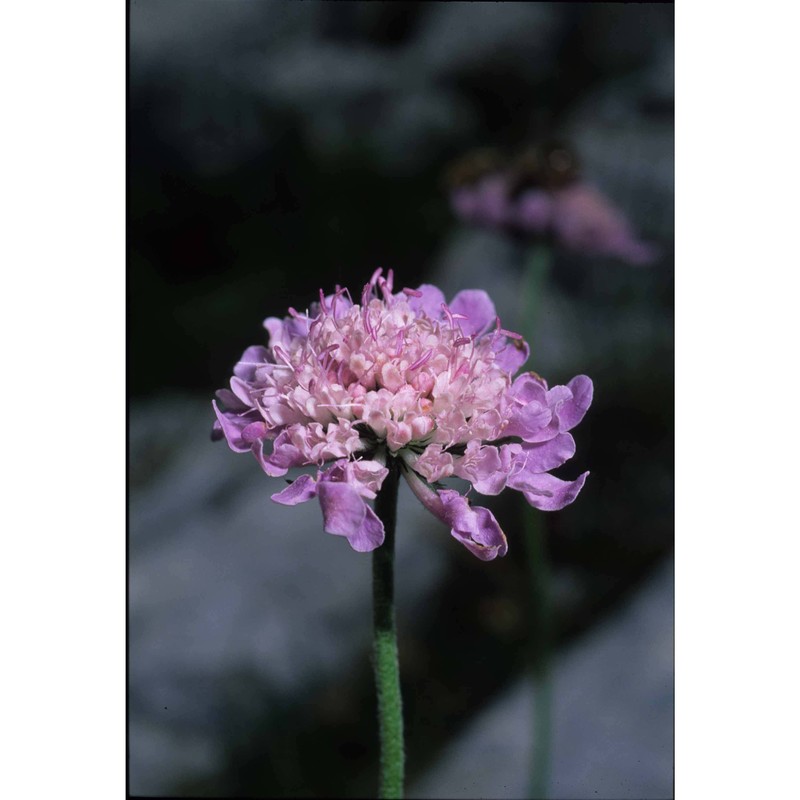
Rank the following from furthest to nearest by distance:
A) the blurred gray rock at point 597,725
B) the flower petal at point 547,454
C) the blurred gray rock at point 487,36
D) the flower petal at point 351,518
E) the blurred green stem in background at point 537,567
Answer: the blurred green stem in background at point 537,567 → the blurred gray rock at point 487,36 → the blurred gray rock at point 597,725 → the flower petal at point 547,454 → the flower petal at point 351,518

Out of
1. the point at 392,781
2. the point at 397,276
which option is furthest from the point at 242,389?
the point at 397,276

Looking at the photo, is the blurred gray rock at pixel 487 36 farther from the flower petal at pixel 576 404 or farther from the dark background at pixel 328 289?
the flower petal at pixel 576 404

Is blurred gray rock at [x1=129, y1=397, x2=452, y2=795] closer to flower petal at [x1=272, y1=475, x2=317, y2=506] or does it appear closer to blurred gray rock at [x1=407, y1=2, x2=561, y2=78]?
blurred gray rock at [x1=407, y1=2, x2=561, y2=78]

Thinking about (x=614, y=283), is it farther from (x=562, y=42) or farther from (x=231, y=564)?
(x=231, y=564)

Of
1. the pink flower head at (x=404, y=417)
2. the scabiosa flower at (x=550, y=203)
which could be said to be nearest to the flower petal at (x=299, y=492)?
the pink flower head at (x=404, y=417)

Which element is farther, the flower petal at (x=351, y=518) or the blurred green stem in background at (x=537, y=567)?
the blurred green stem in background at (x=537, y=567)

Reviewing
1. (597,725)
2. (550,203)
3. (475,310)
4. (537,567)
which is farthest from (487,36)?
(597,725)
